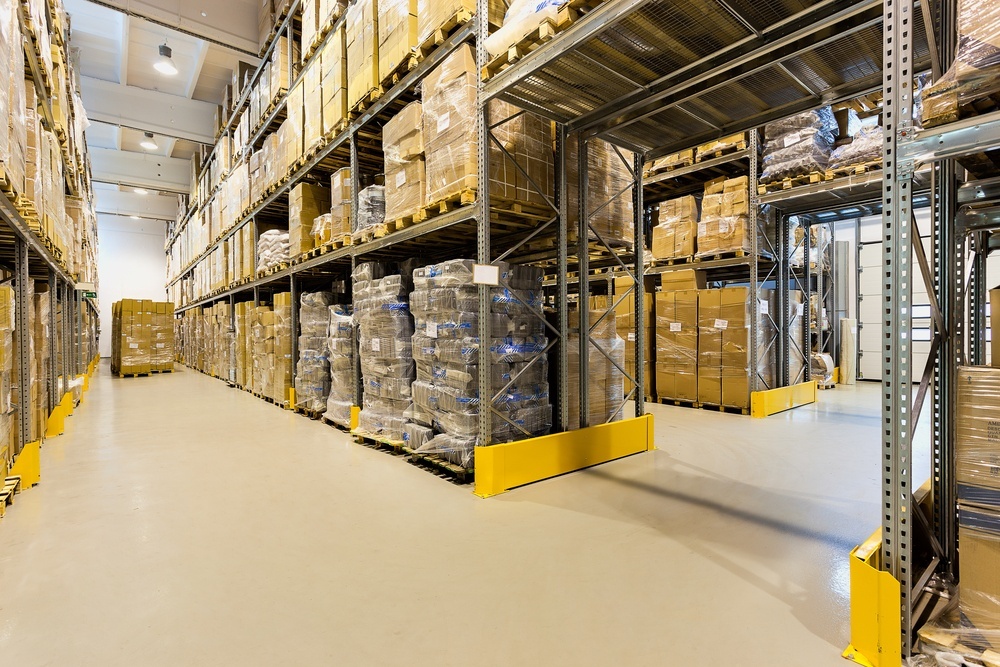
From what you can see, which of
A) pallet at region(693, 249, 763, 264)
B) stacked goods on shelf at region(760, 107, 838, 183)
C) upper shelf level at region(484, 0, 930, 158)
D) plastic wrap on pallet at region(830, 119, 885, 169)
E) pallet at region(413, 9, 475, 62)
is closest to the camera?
upper shelf level at region(484, 0, 930, 158)

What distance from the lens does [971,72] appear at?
1.57 metres

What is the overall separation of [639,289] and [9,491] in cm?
525

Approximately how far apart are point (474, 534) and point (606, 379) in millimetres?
2278

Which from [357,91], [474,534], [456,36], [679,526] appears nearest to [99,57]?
[357,91]

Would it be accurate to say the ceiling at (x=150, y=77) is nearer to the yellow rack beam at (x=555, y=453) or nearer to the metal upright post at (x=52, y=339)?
the metal upright post at (x=52, y=339)

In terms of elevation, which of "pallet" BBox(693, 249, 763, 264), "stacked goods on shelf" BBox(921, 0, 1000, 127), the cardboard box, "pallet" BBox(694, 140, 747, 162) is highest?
"pallet" BBox(694, 140, 747, 162)

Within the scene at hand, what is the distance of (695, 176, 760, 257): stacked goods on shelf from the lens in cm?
707

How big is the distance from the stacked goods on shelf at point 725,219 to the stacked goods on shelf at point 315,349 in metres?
5.65

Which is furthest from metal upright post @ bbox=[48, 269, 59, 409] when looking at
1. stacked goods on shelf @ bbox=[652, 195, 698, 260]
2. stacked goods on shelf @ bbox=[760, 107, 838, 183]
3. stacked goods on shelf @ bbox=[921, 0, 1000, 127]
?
stacked goods on shelf @ bbox=[760, 107, 838, 183]

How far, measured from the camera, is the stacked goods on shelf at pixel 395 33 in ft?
14.5

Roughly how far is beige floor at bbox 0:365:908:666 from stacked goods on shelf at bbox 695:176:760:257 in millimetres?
3431

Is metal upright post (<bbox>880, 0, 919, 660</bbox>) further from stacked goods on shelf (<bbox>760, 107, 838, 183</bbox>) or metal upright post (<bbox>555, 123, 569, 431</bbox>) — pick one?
stacked goods on shelf (<bbox>760, 107, 838, 183</bbox>)

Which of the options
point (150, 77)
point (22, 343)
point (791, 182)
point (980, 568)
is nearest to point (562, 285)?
point (980, 568)

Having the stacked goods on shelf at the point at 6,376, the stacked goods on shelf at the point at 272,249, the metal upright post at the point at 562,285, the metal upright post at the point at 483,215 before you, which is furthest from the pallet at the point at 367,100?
the stacked goods on shelf at the point at 6,376
